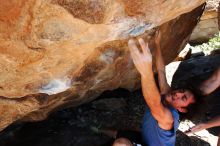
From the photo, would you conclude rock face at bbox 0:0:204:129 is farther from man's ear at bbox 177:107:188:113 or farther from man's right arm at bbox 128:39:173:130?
man's ear at bbox 177:107:188:113

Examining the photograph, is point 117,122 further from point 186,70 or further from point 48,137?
point 186,70

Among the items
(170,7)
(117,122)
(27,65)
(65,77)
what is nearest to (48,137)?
(117,122)

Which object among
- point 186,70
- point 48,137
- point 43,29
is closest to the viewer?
point 43,29

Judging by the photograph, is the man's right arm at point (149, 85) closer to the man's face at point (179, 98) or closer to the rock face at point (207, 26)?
the man's face at point (179, 98)

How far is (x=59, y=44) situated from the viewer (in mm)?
2988

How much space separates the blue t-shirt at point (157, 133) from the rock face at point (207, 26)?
5209mm

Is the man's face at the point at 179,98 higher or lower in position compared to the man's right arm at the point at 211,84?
lower

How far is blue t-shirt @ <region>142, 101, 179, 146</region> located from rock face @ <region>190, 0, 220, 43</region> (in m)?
5.21

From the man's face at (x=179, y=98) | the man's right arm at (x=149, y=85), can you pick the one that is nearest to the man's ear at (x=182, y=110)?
the man's face at (x=179, y=98)

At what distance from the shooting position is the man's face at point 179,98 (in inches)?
130

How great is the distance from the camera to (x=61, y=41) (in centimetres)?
295

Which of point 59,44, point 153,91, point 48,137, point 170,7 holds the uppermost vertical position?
point 170,7

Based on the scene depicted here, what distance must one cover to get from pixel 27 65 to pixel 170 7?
49.0 inches

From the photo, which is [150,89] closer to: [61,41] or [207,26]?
[61,41]
